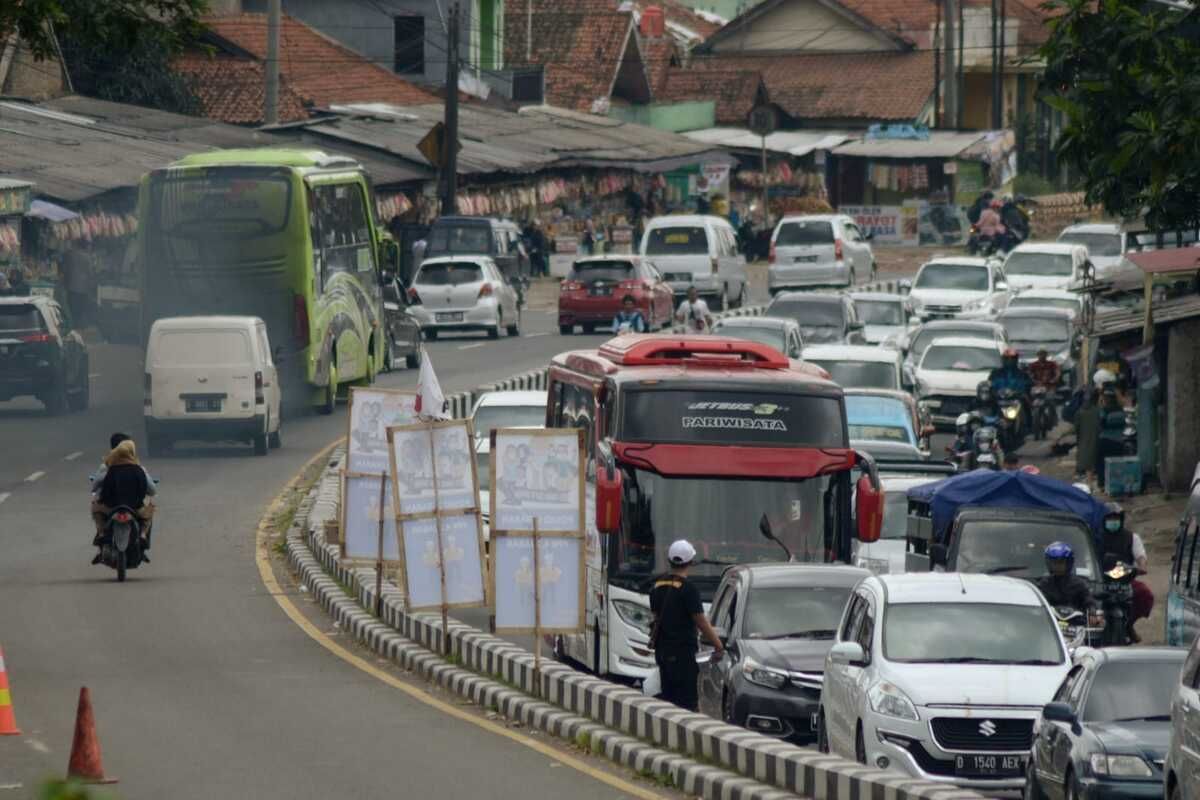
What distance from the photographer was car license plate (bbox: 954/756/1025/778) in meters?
13.6

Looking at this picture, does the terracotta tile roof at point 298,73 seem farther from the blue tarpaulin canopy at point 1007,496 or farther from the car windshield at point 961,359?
the blue tarpaulin canopy at point 1007,496

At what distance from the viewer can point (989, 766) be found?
44.8 feet

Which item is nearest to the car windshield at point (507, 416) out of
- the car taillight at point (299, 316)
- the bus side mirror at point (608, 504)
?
the bus side mirror at point (608, 504)

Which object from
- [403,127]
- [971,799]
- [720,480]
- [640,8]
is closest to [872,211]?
[403,127]

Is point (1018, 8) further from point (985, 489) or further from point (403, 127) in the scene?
point (985, 489)

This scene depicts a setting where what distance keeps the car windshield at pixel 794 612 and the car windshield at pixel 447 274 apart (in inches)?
1232

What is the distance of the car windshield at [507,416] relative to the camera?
26344 millimetres

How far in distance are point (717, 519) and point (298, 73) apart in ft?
181

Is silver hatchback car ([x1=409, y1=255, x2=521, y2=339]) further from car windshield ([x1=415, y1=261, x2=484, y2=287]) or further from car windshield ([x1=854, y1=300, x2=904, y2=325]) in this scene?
car windshield ([x1=854, y1=300, x2=904, y2=325])

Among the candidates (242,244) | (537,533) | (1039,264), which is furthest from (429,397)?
(1039,264)

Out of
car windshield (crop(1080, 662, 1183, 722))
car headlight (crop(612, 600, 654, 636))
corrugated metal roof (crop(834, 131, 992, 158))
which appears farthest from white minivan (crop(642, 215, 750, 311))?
car windshield (crop(1080, 662, 1183, 722))

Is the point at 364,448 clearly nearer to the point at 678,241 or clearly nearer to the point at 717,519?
the point at 717,519

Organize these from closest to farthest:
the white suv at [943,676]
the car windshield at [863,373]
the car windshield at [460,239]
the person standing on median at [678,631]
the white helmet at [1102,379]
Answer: the white suv at [943,676] < the person standing on median at [678,631] < the car windshield at [863,373] < the white helmet at [1102,379] < the car windshield at [460,239]

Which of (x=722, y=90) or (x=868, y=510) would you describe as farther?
(x=722, y=90)
